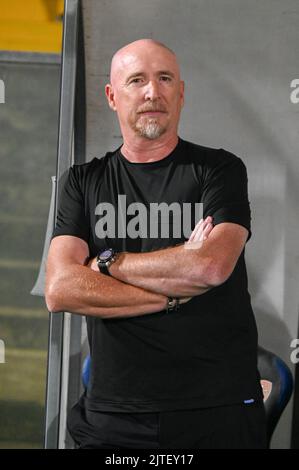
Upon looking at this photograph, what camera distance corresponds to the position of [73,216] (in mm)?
2123

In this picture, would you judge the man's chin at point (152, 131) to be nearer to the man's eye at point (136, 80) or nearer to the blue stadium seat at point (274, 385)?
the man's eye at point (136, 80)

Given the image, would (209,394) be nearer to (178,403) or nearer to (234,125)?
(178,403)

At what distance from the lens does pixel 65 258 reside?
205cm

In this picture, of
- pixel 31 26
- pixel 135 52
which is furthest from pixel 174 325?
pixel 31 26

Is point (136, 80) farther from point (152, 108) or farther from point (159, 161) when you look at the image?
point (159, 161)

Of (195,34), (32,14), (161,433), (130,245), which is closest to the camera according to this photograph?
(161,433)

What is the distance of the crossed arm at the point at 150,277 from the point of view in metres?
1.92

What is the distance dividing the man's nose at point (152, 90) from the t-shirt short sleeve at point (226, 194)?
279mm

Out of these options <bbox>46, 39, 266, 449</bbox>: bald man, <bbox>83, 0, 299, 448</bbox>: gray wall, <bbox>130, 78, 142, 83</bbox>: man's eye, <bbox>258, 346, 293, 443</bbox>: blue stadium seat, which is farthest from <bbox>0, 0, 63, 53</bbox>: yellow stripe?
<bbox>258, 346, 293, 443</bbox>: blue stadium seat

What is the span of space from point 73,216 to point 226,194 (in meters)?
0.46

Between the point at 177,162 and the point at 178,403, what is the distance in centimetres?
71

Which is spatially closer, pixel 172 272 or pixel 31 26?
pixel 172 272

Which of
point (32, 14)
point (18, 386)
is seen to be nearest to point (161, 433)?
point (18, 386)

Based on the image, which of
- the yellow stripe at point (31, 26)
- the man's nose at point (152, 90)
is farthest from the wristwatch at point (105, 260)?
the yellow stripe at point (31, 26)
